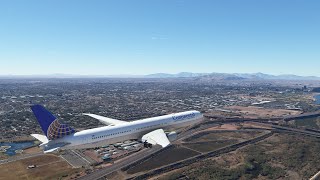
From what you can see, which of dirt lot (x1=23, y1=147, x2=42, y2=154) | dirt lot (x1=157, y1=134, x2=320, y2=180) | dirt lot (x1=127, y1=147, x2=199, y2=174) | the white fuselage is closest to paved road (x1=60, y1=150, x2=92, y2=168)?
dirt lot (x1=23, y1=147, x2=42, y2=154)

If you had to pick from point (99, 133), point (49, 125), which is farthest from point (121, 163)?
point (49, 125)

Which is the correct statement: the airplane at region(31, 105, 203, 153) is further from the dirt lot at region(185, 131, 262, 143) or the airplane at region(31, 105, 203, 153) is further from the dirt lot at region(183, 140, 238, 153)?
the dirt lot at region(185, 131, 262, 143)

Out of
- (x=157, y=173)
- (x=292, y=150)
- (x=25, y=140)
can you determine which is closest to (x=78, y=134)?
(x=157, y=173)

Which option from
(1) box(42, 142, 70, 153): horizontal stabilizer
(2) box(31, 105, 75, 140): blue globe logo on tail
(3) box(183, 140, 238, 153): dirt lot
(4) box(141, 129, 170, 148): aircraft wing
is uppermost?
(2) box(31, 105, 75, 140): blue globe logo on tail

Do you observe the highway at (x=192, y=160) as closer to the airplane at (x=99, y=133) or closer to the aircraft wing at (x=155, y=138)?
the airplane at (x=99, y=133)

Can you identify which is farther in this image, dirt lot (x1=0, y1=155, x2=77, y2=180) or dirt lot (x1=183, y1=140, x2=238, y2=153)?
dirt lot (x1=183, y1=140, x2=238, y2=153)

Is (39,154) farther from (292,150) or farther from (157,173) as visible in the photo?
(292,150)

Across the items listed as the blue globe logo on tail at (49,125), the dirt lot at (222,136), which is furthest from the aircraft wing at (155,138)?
the dirt lot at (222,136)
